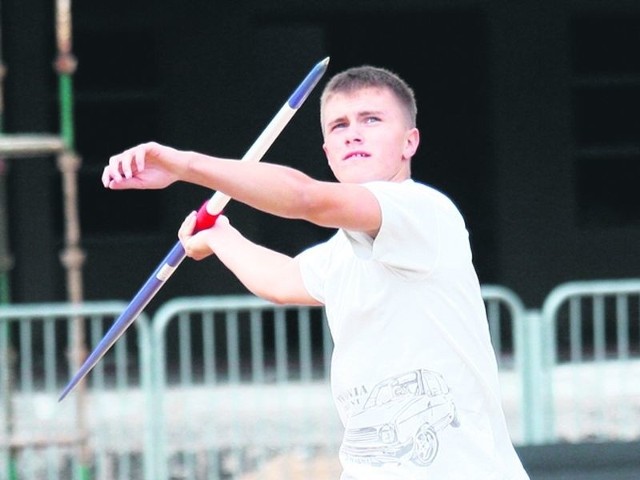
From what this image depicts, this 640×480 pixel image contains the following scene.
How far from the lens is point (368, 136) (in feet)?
9.93

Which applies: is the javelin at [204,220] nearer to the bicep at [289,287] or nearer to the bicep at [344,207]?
the bicep at [289,287]

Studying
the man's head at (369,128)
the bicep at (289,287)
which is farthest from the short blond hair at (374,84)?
the bicep at (289,287)

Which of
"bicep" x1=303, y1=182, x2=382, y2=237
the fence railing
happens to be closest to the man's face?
"bicep" x1=303, y1=182, x2=382, y2=237

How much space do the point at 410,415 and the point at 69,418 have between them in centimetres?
444

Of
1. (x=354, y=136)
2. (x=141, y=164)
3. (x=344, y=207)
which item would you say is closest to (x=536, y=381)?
(x=354, y=136)

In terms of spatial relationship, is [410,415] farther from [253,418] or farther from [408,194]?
[253,418]

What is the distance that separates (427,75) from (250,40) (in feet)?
4.42

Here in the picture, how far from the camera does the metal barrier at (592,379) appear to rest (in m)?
6.44

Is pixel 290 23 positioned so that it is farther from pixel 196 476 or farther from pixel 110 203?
pixel 196 476

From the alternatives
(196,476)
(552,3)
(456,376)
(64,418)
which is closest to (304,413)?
(196,476)

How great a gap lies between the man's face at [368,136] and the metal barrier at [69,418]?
3.42 meters

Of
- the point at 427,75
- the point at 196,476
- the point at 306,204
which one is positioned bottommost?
the point at 196,476

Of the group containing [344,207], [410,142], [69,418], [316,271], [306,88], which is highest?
[306,88]

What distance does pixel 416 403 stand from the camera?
3.01 m
